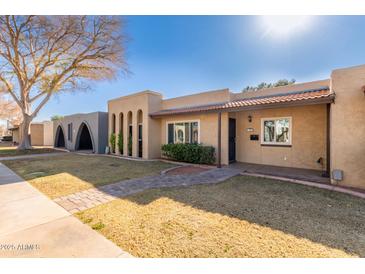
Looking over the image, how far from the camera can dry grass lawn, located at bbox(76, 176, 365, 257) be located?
266 cm

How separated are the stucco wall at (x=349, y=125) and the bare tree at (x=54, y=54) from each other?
47.5ft

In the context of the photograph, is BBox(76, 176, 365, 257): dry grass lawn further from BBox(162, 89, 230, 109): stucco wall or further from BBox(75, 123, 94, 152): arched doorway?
BBox(75, 123, 94, 152): arched doorway

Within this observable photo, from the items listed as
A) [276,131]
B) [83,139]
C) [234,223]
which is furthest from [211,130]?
[83,139]

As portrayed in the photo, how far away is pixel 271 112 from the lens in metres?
8.93

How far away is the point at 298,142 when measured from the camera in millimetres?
8203

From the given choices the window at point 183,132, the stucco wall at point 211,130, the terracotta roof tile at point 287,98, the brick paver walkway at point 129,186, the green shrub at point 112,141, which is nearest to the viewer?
the brick paver walkway at point 129,186

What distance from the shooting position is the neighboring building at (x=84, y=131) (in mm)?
15828

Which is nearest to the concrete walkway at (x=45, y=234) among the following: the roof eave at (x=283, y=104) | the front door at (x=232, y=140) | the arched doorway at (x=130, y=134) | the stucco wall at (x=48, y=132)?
the roof eave at (x=283, y=104)

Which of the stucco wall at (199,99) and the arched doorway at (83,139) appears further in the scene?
the arched doorway at (83,139)

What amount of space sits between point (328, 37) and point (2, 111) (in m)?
52.2

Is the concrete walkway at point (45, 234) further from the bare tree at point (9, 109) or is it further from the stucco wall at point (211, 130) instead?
the bare tree at point (9, 109)
